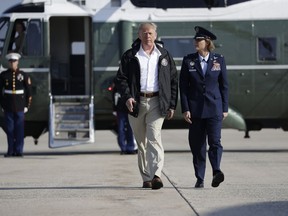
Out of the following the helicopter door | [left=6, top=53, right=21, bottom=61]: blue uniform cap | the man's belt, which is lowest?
the helicopter door

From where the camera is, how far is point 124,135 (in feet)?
60.1

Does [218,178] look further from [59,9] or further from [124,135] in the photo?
[59,9]

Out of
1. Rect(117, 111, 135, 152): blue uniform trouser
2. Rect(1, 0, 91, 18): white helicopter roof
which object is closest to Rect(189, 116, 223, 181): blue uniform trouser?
Rect(117, 111, 135, 152): blue uniform trouser

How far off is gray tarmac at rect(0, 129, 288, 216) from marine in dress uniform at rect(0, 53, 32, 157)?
463mm

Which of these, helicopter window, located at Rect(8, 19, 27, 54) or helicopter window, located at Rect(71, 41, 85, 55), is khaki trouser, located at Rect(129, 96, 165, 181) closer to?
helicopter window, located at Rect(8, 19, 27, 54)

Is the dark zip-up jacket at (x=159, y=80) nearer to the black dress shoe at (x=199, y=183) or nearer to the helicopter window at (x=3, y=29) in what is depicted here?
the black dress shoe at (x=199, y=183)

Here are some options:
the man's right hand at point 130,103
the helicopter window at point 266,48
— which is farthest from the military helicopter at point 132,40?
the man's right hand at point 130,103

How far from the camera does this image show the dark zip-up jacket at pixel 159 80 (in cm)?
1153

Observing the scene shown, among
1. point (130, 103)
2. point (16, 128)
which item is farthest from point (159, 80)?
point (16, 128)

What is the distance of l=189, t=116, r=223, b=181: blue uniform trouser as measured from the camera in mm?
11531

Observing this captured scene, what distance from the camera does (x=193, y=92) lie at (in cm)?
1162

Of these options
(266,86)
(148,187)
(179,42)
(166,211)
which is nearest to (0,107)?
(179,42)

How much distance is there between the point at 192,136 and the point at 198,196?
1.04 m

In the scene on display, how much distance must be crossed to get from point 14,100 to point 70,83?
5.72 feet
